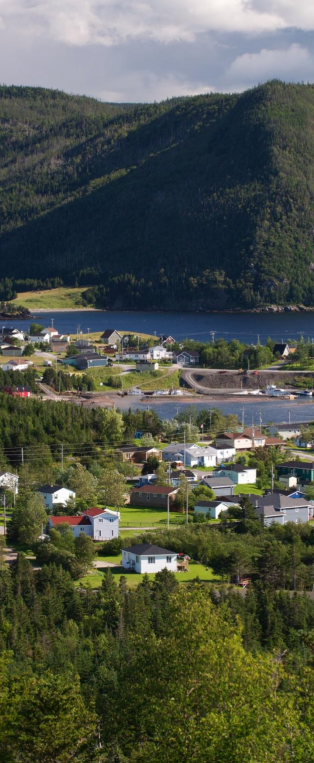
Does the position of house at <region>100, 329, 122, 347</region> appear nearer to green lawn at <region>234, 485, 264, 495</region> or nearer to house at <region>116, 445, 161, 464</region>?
house at <region>116, 445, 161, 464</region>

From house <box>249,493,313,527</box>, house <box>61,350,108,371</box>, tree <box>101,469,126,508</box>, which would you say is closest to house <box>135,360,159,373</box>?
house <box>61,350,108,371</box>

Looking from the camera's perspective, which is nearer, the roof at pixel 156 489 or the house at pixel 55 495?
the house at pixel 55 495

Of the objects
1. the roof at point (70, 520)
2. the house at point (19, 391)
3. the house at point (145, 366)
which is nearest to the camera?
the roof at point (70, 520)

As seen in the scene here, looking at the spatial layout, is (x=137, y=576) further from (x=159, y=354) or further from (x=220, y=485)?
(x=159, y=354)

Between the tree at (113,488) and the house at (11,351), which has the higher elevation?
the tree at (113,488)

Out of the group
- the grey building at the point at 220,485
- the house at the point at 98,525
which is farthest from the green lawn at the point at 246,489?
the house at the point at 98,525

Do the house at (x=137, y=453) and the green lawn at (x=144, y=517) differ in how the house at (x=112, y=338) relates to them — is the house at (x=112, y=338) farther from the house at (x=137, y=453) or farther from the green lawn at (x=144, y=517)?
the green lawn at (x=144, y=517)
